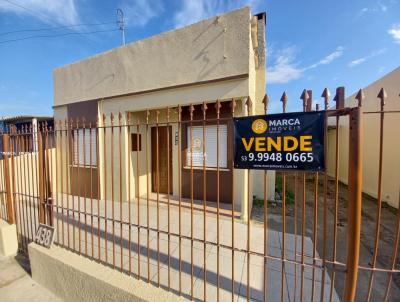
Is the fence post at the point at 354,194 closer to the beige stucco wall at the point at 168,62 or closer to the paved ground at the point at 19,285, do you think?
the beige stucco wall at the point at 168,62

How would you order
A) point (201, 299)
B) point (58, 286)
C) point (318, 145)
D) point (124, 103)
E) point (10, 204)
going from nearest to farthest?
point (318, 145) < point (201, 299) < point (58, 286) < point (10, 204) < point (124, 103)

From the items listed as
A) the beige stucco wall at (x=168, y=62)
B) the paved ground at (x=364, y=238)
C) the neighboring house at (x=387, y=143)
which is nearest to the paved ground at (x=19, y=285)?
the paved ground at (x=364, y=238)

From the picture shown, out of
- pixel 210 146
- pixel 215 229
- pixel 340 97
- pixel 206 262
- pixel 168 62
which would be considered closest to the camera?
pixel 340 97

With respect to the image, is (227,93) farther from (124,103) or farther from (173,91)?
(124,103)

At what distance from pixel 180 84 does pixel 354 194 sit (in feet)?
14.6

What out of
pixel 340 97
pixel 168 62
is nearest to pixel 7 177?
pixel 168 62

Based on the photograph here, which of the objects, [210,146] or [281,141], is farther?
[210,146]

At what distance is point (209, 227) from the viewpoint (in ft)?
14.1

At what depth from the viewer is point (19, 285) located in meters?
2.89

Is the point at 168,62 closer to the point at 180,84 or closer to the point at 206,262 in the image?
the point at 180,84

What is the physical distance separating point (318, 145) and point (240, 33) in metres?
3.90

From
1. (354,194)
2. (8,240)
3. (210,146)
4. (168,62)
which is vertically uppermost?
(168,62)

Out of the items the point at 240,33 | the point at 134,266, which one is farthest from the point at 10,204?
the point at 240,33

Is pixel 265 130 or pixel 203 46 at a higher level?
pixel 203 46
